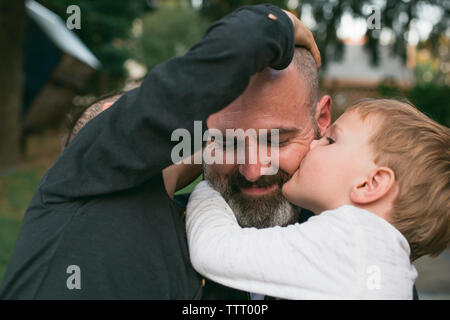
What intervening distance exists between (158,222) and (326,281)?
50 centimetres

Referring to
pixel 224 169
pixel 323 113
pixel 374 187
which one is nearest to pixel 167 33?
pixel 323 113

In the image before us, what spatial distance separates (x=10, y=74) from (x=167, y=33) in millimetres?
29661

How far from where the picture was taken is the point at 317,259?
131 cm

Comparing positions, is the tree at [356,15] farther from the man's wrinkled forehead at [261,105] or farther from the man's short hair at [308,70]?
the man's wrinkled forehead at [261,105]

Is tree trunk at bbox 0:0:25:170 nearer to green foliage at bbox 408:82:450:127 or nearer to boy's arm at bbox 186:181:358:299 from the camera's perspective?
green foliage at bbox 408:82:450:127

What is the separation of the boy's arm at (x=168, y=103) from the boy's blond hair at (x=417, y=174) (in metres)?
0.56

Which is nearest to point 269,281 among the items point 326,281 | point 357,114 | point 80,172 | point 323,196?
point 326,281

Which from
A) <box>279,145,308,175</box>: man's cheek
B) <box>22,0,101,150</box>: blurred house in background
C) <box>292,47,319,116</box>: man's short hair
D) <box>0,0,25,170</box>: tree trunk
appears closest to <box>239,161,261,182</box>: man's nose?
<box>279,145,308,175</box>: man's cheek

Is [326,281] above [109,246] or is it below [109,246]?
below

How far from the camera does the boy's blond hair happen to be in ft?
5.05

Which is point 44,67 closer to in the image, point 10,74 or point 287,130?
point 10,74

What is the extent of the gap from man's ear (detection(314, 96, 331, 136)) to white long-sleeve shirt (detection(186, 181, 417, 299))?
2.87 feet

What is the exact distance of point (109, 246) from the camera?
127cm
